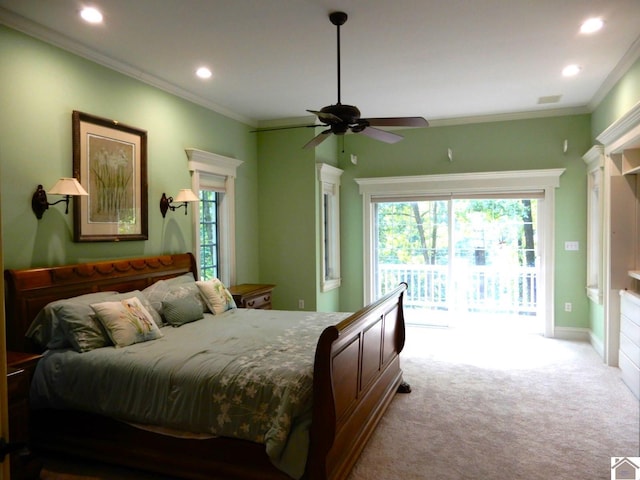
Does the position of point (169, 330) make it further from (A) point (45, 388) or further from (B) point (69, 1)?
(B) point (69, 1)

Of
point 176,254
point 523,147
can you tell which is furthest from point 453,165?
point 176,254

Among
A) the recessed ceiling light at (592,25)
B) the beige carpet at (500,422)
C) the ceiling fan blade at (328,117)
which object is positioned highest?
the recessed ceiling light at (592,25)

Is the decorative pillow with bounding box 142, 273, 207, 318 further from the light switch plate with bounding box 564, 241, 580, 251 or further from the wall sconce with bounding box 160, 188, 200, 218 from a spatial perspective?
the light switch plate with bounding box 564, 241, 580, 251

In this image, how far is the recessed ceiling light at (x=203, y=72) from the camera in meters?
4.00

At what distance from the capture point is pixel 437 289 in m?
6.29

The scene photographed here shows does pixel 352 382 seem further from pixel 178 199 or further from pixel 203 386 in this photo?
pixel 178 199

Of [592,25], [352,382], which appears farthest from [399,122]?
[352,382]

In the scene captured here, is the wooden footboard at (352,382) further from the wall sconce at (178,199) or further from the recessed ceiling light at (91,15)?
the recessed ceiling light at (91,15)

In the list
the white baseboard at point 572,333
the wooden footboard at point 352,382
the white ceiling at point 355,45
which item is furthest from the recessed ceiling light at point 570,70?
the white baseboard at point 572,333

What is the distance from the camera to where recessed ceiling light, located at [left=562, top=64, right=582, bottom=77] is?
404 cm

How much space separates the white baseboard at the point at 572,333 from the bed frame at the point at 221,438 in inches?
126

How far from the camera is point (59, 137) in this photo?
129 inches

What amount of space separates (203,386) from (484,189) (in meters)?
4.80

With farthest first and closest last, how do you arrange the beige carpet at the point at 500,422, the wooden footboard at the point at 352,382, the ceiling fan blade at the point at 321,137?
the ceiling fan blade at the point at 321,137 < the beige carpet at the point at 500,422 < the wooden footboard at the point at 352,382
